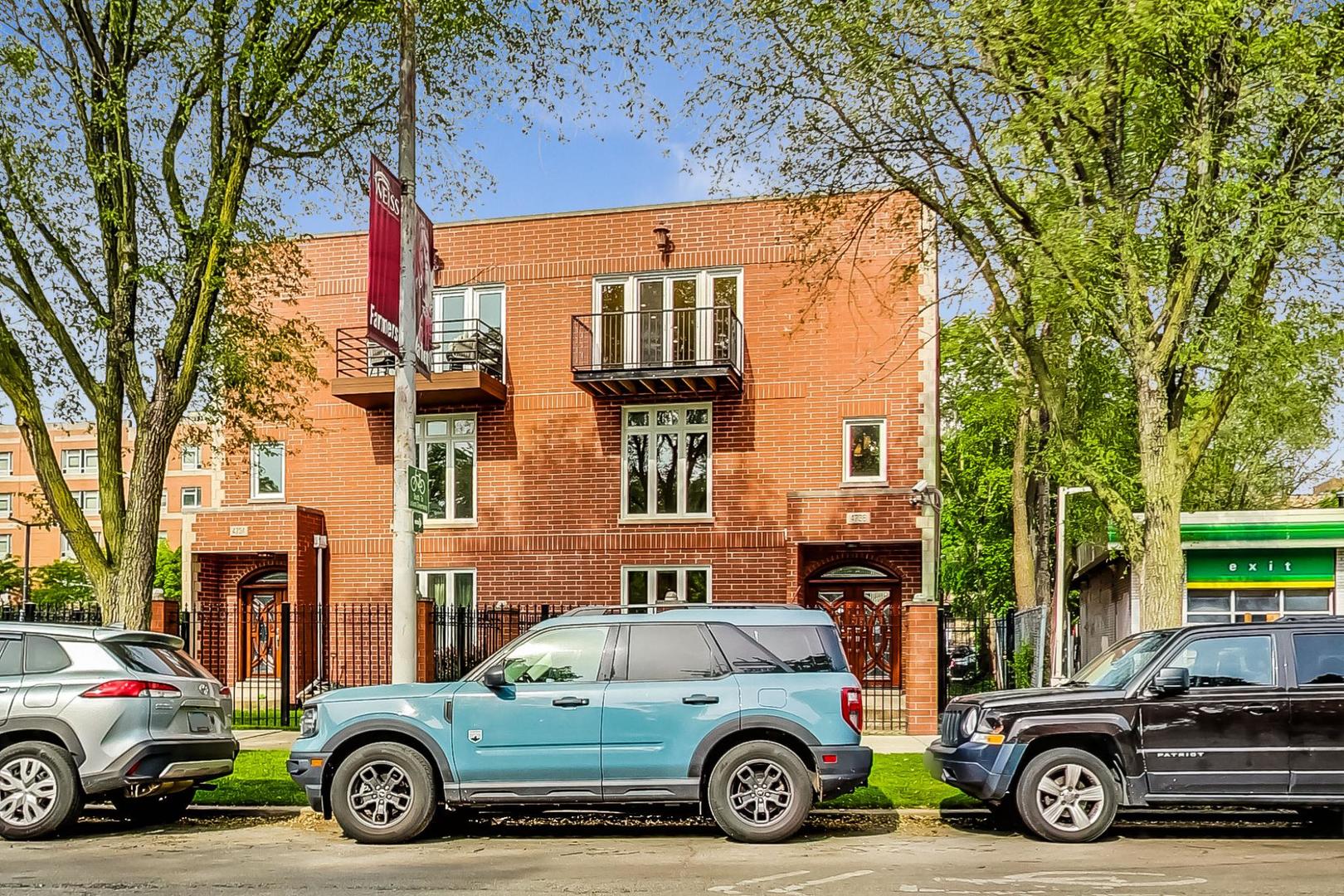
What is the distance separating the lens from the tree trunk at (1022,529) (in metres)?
28.3

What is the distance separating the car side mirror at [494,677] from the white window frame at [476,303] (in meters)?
14.8

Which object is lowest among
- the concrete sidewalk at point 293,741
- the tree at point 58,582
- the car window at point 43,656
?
the tree at point 58,582

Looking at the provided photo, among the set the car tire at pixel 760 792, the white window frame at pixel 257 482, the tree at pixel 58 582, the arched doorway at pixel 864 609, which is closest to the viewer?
the car tire at pixel 760 792

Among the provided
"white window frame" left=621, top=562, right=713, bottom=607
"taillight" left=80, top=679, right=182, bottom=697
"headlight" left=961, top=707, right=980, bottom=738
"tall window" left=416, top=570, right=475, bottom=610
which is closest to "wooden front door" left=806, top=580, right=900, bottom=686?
"white window frame" left=621, top=562, right=713, bottom=607

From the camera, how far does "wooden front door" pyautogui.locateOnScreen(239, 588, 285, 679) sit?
23.8 m

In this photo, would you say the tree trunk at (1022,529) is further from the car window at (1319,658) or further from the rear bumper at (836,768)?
the rear bumper at (836,768)

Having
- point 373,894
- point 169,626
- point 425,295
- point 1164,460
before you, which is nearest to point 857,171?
point 1164,460

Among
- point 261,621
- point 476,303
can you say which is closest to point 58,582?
point 261,621

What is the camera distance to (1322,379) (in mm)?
16219

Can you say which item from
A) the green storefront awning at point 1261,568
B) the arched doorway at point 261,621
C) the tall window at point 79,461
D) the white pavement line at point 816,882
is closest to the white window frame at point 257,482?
the arched doorway at point 261,621

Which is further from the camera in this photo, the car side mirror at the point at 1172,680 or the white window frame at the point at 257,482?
the white window frame at the point at 257,482

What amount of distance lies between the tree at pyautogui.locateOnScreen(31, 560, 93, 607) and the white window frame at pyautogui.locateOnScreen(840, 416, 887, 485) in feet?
163

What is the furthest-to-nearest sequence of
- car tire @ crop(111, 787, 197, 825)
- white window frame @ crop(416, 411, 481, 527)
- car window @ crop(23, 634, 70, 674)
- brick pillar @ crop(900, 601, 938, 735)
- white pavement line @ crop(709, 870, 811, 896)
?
white window frame @ crop(416, 411, 481, 527)
brick pillar @ crop(900, 601, 938, 735)
car tire @ crop(111, 787, 197, 825)
car window @ crop(23, 634, 70, 674)
white pavement line @ crop(709, 870, 811, 896)

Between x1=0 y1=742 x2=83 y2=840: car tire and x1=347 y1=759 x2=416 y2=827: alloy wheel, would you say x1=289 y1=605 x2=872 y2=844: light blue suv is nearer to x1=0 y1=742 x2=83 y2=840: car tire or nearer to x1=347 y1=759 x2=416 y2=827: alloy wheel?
x1=347 y1=759 x2=416 y2=827: alloy wheel
